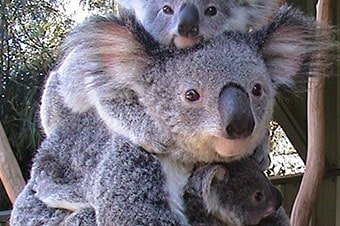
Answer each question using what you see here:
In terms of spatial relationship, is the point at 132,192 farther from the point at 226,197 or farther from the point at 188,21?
the point at 188,21

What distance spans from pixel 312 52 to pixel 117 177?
0.56 m

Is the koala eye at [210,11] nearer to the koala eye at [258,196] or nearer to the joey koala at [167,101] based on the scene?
the joey koala at [167,101]

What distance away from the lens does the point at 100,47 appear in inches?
56.4

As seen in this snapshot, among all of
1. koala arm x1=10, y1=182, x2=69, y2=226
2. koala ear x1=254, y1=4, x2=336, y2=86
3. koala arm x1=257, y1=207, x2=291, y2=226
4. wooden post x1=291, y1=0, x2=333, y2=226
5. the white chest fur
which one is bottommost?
wooden post x1=291, y1=0, x2=333, y2=226

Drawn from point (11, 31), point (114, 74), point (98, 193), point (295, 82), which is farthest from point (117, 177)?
point (11, 31)

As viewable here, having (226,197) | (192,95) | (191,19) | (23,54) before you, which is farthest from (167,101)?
(23,54)

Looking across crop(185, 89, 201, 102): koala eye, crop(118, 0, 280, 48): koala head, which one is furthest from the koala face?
crop(118, 0, 280, 48): koala head

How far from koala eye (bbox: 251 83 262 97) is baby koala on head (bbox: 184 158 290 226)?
0.65 ft

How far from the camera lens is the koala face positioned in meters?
1.32

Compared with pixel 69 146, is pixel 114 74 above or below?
above

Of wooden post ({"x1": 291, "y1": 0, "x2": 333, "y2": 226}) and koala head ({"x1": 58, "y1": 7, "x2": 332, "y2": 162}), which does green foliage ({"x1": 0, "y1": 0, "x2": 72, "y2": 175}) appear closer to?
wooden post ({"x1": 291, "y1": 0, "x2": 333, "y2": 226})

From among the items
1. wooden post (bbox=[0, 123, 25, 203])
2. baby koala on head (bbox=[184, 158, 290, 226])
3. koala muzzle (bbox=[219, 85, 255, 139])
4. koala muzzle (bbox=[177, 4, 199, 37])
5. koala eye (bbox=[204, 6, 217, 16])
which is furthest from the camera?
wooden post (bbox=[0, 123, 25, 203])

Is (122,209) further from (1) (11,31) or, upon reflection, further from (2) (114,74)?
(1) (11,31)

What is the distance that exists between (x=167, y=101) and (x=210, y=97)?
0.10 m
